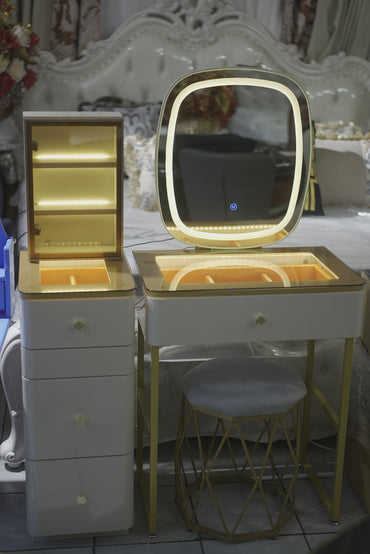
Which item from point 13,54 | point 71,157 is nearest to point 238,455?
point 71,157

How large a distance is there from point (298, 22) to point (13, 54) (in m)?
1.63

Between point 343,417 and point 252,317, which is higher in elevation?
point 252,317

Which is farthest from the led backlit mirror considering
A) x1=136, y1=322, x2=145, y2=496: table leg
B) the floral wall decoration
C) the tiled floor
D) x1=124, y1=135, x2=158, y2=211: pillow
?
the floral wall decoration

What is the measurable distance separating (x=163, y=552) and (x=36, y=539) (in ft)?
1.20

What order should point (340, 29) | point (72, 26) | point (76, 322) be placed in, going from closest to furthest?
point (76, 322) → point (72, 26) → point (340, 29)

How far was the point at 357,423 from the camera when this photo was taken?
7.59 ft

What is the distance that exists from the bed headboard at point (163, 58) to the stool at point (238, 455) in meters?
2.27

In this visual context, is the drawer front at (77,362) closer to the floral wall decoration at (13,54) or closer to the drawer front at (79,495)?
the drawer front at (79,495)

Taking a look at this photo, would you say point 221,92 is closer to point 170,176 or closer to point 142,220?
point 170,176

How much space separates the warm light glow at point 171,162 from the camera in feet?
6.85

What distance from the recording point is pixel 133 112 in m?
3.94

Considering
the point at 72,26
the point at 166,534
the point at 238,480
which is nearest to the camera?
the point at 166,534

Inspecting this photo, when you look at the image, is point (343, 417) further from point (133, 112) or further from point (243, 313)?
point (133, 112)

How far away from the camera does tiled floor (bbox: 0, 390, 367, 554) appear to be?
203 cm
